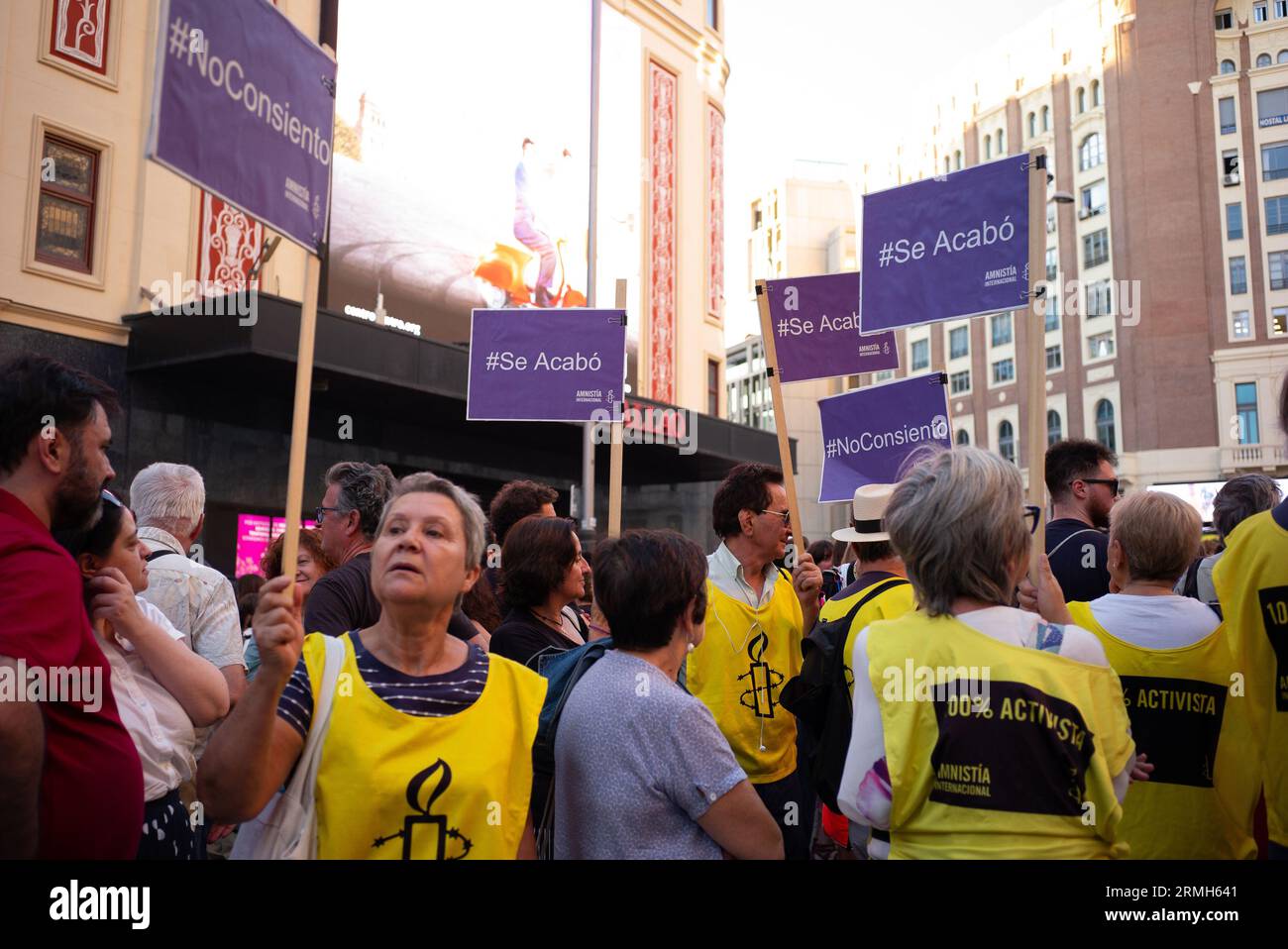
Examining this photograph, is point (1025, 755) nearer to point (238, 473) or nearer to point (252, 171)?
point (252, 171)

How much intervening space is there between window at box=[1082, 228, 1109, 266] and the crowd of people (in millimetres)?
51886

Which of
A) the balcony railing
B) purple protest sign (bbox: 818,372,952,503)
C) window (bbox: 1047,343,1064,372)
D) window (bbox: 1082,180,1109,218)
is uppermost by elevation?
window (bbox: 1082,180,1109,218)

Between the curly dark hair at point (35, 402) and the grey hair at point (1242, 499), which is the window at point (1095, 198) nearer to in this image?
the grey hair at point (1242, 499)

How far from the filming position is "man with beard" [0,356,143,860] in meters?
2.34

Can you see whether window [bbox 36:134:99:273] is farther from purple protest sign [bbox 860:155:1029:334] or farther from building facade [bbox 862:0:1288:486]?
building facade [bbox 862:0:1288:486]

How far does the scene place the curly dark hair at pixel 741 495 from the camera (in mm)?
4914

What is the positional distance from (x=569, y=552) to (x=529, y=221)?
52.6 ft

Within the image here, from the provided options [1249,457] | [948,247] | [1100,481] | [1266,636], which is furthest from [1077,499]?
[1249,457]

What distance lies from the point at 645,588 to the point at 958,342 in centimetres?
5885

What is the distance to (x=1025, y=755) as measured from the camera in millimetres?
2465

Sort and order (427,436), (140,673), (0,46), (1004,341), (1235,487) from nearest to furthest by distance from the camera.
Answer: (140,673) < (1235,487) < (0,46) < (427,436) < (1004,341)

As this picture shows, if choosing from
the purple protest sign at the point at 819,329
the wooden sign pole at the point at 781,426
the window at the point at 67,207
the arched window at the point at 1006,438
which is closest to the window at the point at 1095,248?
the arched window at the point at 1006,438

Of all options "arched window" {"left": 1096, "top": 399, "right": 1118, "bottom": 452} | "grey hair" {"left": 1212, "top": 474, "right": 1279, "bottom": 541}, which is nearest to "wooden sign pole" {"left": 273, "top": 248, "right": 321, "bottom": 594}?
"grey hair" {"left": 1212, "top": 474, "right": 1279, "bottom": 541}
